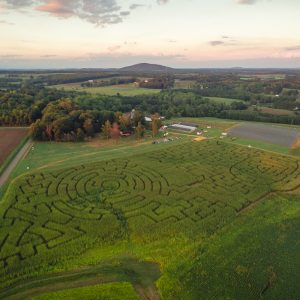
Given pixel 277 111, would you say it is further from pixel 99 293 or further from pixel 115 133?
pixel 99 293

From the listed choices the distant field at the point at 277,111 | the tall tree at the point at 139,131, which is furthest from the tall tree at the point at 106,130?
the distant field at the point at 277,111

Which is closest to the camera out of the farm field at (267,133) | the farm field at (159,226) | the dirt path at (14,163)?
the farm field at (159,226)

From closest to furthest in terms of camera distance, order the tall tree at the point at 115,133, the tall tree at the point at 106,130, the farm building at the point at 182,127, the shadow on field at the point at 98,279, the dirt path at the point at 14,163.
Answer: the shadow on field at the point at 98,279 < the dirt path at the point at 14,163 < the tall tree at the point at 115,133 < the tall tree at the point at 106,130 < the farm building at the point at 182,127

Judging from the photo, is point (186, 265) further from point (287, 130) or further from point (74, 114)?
point (287, 130)

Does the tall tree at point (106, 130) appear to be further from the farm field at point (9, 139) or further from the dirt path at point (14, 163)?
the farm field at point (9, 139)

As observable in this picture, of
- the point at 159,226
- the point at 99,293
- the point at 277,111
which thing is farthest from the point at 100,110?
the point at 99,293

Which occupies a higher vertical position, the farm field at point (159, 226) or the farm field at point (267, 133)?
the farm field at point (159, 226)
